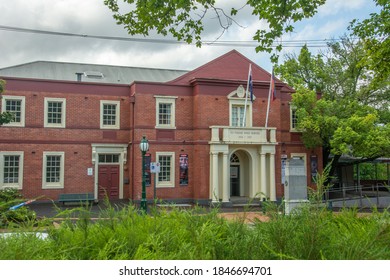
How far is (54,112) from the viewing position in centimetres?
2417

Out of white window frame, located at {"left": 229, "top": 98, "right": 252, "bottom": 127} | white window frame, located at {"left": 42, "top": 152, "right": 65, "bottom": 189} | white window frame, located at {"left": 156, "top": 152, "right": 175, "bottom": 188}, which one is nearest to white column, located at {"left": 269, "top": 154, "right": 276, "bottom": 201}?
white window frame, located at {"left": 229, "top": 98, "right": 252, "bottom": 127}

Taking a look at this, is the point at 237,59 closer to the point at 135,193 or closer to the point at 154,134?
the point at 154,134

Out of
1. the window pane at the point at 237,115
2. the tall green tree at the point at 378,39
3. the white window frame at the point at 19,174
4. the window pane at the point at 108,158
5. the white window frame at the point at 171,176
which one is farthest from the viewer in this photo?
the window pane at the point at 237,115

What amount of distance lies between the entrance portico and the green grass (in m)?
19.4

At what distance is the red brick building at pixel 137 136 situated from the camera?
23578 millimetres

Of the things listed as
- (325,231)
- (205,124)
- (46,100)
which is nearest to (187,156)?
(205,124)

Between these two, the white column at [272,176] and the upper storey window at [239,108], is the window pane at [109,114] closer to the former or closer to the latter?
the upper storey window at [239,108]

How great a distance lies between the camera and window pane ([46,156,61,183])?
943 inches

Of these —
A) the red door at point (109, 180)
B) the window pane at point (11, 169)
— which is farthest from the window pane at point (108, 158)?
the window pane at point (11, 169)

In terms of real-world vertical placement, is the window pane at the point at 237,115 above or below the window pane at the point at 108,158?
above

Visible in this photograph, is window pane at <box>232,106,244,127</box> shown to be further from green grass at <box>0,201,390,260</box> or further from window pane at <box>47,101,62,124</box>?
green grass at <box>0,201,390,260</box>

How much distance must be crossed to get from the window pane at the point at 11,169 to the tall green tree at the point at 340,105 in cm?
1731

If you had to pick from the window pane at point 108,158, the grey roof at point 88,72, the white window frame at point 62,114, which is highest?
the grey roof at point 88,72

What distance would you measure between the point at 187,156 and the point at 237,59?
7551 millimetres
